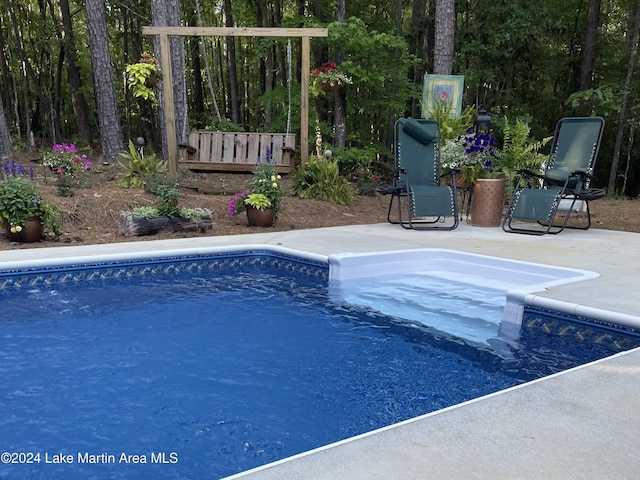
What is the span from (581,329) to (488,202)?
3234 millimetres

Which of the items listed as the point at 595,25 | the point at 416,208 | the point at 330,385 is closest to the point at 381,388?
the point at 330,385

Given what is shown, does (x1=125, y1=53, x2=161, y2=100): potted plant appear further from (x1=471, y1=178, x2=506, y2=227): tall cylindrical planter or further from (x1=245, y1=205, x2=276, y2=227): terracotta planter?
(x1=471, y1=178, x2=506, y2=227): tall cylindrical planter

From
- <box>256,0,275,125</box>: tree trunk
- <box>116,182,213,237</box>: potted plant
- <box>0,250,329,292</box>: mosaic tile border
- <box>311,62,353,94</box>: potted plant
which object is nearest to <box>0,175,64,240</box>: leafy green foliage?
<box>116,182,213,237</box>: potted plant

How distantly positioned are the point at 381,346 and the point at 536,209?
308cm

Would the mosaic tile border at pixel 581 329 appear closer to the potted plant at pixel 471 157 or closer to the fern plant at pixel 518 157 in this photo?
the potted plant at pixel 471 157

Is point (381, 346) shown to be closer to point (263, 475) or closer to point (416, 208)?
point (263, 475)

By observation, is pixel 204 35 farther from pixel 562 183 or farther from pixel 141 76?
pixel 562 183

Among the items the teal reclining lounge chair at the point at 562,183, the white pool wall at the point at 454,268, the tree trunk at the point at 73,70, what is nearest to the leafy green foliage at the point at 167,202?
the white pool wall at the point at 454,268

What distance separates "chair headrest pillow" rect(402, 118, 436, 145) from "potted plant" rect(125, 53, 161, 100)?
10.6ft

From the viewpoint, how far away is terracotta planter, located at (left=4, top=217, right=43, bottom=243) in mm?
4602

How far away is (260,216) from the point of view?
571 centimetres

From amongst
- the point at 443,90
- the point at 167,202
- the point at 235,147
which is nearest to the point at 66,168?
the point at 167,202

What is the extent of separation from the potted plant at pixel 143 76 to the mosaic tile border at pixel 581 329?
530cm

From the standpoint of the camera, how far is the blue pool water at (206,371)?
6.13 feet
